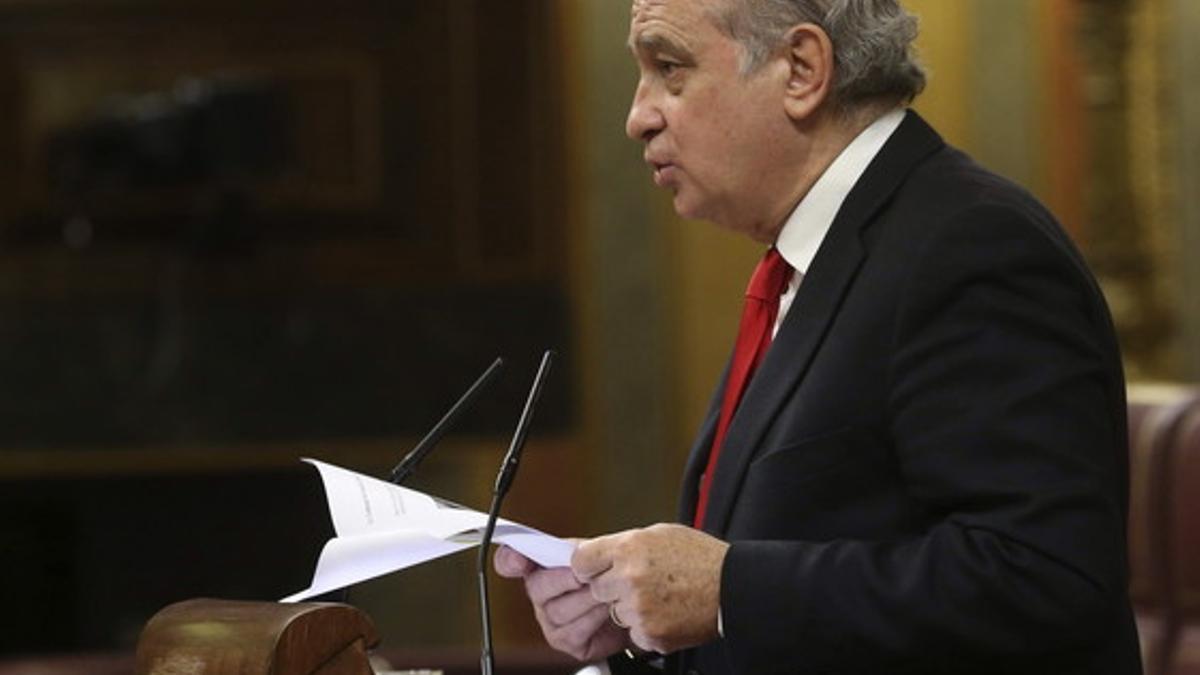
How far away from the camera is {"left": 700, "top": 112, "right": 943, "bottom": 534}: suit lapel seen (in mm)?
1889

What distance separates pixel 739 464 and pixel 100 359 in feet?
11.3

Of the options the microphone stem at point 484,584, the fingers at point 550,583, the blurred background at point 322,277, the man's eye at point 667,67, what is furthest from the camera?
the blurred background at point 322,277

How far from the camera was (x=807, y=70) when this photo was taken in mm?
1953

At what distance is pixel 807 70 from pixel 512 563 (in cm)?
50

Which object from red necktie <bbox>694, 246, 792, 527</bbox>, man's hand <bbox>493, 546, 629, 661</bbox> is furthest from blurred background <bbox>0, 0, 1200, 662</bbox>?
man's hand <bbox>493, 546, 629, 661</bbox>

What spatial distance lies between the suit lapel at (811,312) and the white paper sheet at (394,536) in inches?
6.7

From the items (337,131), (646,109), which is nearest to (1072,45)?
(337,131)

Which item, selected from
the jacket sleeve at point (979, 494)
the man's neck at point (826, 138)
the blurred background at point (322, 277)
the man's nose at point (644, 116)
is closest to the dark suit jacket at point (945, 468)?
the jacket sleeve at point (979, 494)

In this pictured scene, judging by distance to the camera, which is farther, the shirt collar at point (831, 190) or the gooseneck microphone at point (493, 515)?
the shirt collar at point (831, 190)

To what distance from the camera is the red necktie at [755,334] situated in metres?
2.05

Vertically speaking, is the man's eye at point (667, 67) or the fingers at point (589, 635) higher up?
the man's eye at point (667, 67)

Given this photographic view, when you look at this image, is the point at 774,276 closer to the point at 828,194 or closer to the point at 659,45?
the point at 828,194

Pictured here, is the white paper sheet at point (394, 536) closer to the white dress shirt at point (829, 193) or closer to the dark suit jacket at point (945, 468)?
the dark suit jacket at point (945, 468)

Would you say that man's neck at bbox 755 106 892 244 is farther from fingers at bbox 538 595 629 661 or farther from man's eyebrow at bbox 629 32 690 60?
fingers at bbox 538 595 629 661
